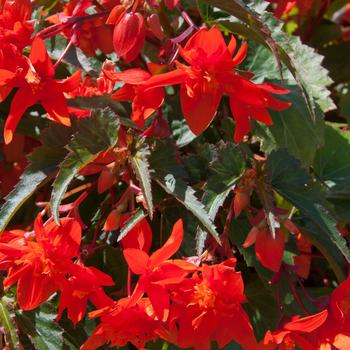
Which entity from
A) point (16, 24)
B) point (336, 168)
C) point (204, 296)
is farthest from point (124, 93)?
point (336, 168)

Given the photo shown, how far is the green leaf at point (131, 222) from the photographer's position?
0.80m

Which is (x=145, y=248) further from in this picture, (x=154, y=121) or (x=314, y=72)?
(x=314, y=72)

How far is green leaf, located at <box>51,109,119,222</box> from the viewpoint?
818mm

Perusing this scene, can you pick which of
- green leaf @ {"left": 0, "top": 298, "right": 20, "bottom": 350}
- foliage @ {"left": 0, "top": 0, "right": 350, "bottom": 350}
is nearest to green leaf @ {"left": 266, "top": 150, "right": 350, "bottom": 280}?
foliage @ {"left": 0, "top": 0, "right": 350, "bottom": 350}

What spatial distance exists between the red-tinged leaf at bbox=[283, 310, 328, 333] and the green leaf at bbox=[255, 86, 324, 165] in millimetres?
249

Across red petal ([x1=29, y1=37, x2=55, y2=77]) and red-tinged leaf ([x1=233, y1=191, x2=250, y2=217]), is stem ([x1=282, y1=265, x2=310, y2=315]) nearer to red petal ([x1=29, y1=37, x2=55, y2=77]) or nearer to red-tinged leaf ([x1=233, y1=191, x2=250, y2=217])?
red-tinged leaf ([x1=233, y1=191, x2=250, y2=217])

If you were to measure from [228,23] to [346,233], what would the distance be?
1.19 ft

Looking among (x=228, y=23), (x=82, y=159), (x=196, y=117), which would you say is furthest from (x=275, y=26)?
(x=82, y=159)

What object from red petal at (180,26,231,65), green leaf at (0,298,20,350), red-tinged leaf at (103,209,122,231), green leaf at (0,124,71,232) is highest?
red petal at (180,26,231,65)

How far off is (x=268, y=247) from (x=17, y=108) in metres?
0.32

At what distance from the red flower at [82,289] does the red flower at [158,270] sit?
0.05 meters

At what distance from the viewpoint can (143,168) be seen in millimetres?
819

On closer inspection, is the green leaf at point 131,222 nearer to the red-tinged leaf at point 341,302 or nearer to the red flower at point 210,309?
the red flower at point 210,309

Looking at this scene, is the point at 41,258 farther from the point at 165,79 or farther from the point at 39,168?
the point at 165,79
